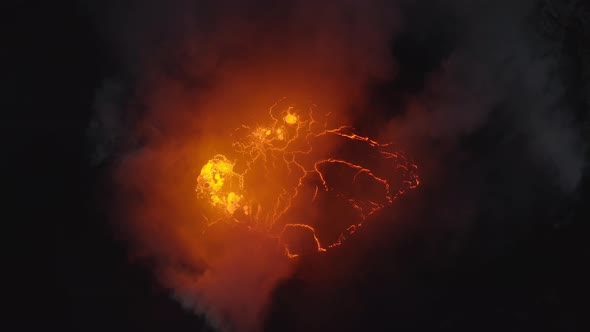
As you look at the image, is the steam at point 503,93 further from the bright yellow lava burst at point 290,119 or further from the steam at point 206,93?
the bright yellow lava burst at point 290,119

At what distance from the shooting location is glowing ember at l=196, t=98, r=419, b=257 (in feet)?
28.6

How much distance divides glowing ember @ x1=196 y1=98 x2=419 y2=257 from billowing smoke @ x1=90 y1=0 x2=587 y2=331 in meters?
0.36

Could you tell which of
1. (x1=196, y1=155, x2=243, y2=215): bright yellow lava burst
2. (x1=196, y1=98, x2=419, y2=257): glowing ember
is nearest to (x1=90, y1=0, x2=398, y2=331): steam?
(x1=196, y1=155, x2=243, y2=215): bright yellow lava burst

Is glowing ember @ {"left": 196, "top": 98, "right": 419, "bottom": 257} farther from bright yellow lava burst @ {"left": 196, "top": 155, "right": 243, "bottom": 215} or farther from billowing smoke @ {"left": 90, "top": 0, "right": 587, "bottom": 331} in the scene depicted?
billowing smoke @ {"left": 90, "top": 0, "right": 587, "bottom": 331}

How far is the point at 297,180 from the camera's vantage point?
8.90 m

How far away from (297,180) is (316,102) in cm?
166

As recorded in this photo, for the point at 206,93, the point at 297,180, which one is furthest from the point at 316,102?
the point at 206,93

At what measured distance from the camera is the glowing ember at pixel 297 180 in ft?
28.6

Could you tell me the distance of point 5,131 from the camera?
32.2ft

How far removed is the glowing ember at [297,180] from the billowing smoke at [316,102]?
14.3 inches

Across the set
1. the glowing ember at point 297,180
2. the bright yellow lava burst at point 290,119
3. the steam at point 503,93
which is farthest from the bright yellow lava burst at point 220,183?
the steam at point 503,93

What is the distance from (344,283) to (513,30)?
573 centimetres

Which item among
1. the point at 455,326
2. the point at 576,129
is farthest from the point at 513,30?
the point at 455,326

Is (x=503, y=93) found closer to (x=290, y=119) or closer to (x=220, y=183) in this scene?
(x=290, y=119)
